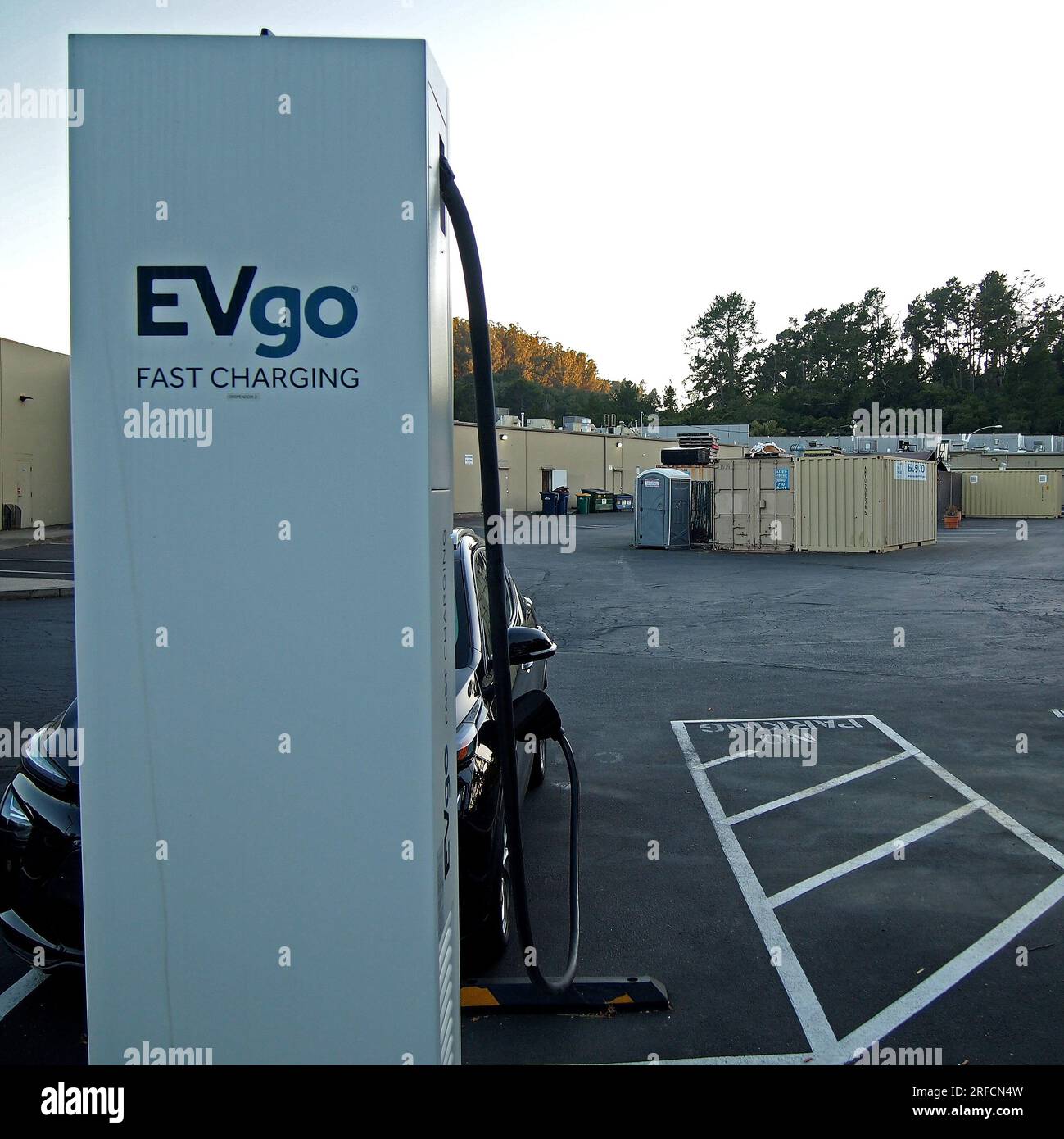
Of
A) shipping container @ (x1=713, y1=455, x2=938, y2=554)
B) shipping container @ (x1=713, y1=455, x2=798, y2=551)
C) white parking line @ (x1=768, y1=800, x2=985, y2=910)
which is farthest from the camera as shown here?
shipping container @ (x1=713, y1=455, x2=798, y2=551)

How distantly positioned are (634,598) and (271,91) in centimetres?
1857

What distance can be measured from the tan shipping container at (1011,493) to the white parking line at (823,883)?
53945mm

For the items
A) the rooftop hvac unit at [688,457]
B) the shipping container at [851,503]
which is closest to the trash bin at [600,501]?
the rooftop hvac unit at [688,457]

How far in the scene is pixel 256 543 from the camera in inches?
77.0

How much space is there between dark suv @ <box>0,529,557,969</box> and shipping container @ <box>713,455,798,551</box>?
1104 inches

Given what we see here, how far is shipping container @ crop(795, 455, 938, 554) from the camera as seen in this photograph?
102 feet

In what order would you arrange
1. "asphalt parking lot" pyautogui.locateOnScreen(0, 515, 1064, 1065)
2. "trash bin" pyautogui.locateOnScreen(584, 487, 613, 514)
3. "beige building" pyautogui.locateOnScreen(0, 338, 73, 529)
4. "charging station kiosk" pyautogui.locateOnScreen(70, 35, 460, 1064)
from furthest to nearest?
"trash bin" pyautogui.locateOnScreen(584, 487, 613, 514), "beige building" pyautogui.locateOnScreen(0, 338, 73, 529), "asphalt parking lot" pyautogui.locateOnScreen(0, 515, 1064, 1065), "charging station kiosk" pyautogui.locateOnScreen(70, 35, 460, 1064)

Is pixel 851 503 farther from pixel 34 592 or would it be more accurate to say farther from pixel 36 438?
pixel 36 438

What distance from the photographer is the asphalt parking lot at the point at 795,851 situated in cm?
413

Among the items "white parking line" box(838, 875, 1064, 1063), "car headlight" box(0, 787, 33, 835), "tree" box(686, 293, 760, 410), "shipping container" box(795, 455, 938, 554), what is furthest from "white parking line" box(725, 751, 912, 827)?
"tree" box(686, 293, 760, 410)

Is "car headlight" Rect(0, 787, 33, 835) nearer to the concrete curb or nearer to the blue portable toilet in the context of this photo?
the concrete curb
